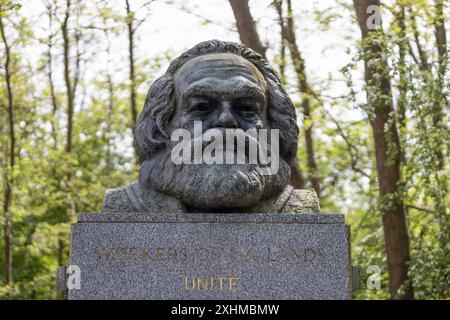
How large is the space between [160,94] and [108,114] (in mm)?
16734

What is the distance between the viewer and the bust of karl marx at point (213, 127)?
615 cm

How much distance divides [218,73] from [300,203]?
136 cm

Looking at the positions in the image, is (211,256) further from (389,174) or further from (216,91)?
(389,174)

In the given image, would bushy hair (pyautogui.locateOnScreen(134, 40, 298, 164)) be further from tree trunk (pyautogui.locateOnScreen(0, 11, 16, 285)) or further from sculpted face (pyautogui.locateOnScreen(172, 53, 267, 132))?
tree trunk (pyautogui.locateOnScreen(0, 11, 16, 285))

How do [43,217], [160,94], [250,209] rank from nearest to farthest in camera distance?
[250,209] < [160,94] < [43,217]

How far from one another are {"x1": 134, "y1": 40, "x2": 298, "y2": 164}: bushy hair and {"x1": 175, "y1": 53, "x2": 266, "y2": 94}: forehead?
0.14 metres

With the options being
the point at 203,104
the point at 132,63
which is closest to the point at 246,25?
the point at 132,63

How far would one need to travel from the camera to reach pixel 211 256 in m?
5.86

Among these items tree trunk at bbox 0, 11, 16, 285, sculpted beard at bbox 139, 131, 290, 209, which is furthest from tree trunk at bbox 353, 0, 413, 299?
tree trunk at bbox 0, 11, 16, 285

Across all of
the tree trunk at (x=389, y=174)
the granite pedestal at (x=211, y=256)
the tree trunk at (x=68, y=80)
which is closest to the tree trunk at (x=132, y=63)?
the tree trunk at (x=68, y=80)
